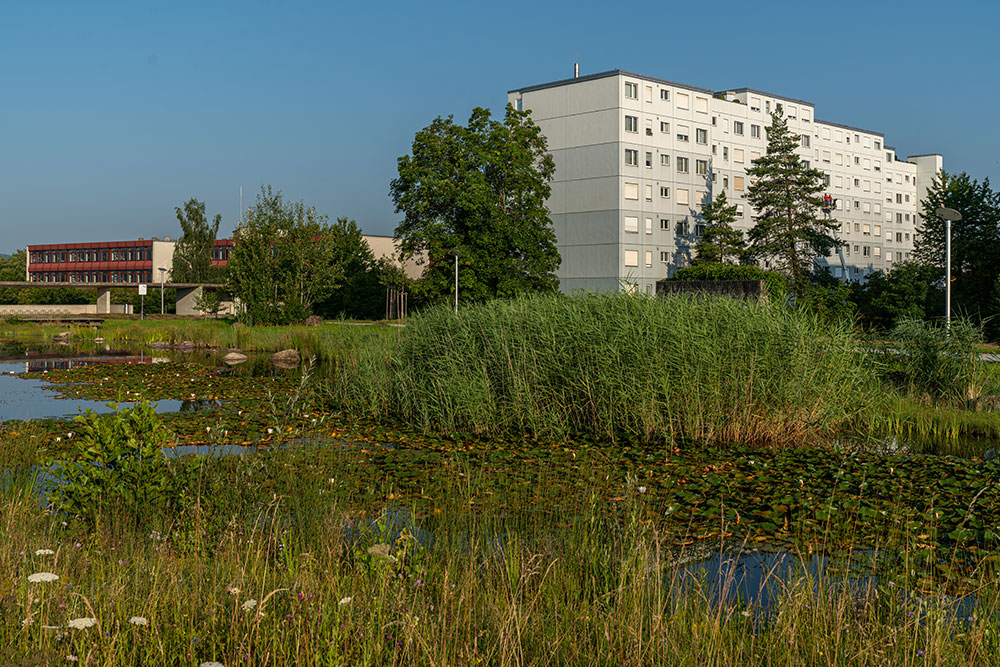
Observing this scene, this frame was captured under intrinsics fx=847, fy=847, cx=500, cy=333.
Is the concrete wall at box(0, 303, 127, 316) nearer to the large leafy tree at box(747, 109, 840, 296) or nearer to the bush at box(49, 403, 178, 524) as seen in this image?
the large leafy tree at box(747, 109, 840, 296)

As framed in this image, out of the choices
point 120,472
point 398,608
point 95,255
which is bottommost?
point 398,608

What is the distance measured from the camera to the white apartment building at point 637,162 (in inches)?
2601

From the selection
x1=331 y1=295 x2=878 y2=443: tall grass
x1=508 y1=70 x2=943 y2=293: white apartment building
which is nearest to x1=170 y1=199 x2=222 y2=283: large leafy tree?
x1=508 y1=70 x2=943 y2=293: white apartment building

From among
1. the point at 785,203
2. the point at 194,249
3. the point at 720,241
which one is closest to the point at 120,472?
the point at 720,241

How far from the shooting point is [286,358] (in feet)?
98.4

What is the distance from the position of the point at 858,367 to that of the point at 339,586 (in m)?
10.9

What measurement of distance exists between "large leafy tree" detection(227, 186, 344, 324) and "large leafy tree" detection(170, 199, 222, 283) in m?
34.5

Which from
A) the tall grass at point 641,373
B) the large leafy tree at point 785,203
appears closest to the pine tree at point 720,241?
the large leafy tree at point 785,203

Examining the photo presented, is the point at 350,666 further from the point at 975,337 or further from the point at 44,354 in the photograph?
the point at 44,354

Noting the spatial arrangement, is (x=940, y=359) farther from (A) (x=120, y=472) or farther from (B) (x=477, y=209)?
(B) (x=477, y=209)

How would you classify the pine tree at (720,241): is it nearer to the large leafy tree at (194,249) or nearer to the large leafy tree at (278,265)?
the large leafy tree at (278,265)

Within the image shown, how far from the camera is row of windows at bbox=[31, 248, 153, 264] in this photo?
108600mm

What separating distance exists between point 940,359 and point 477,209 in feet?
110

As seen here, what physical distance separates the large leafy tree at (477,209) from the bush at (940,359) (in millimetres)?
31356
